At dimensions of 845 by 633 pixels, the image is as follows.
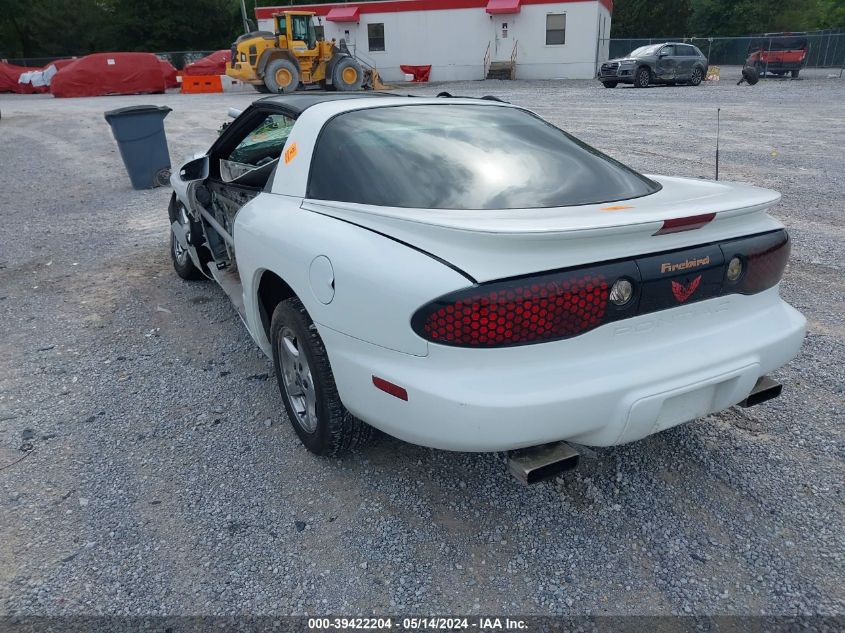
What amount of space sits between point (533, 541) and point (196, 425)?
1.83m

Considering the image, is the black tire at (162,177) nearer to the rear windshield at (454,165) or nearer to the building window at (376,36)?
the rear windshield at (454,165)

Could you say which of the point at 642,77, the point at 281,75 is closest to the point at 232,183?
the point at 281,75

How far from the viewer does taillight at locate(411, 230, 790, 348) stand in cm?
198

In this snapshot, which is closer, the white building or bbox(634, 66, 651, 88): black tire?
bbox(634, 66, 651, 88): black tire

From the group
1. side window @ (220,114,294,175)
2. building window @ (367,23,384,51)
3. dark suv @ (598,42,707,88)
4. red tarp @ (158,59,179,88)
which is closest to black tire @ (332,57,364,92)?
building window @ (367,23,384,51)

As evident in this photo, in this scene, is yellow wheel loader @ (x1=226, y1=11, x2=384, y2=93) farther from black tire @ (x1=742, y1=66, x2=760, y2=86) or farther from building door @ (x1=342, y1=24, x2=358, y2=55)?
black tire @ (x1=742, y1=66, x2=760, y2=86)

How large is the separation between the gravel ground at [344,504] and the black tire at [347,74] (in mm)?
21216

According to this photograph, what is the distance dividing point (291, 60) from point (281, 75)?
70 centimetres

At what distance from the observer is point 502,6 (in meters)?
28.5

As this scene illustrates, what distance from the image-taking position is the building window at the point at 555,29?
29.2 meters

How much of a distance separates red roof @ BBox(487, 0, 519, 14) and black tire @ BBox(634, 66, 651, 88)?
A: 8.11m

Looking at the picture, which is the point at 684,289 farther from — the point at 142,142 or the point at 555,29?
the point at 555,29

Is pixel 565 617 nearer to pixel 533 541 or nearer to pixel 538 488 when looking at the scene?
pixel 533 541

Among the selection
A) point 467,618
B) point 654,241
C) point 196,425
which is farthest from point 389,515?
point 654,241
